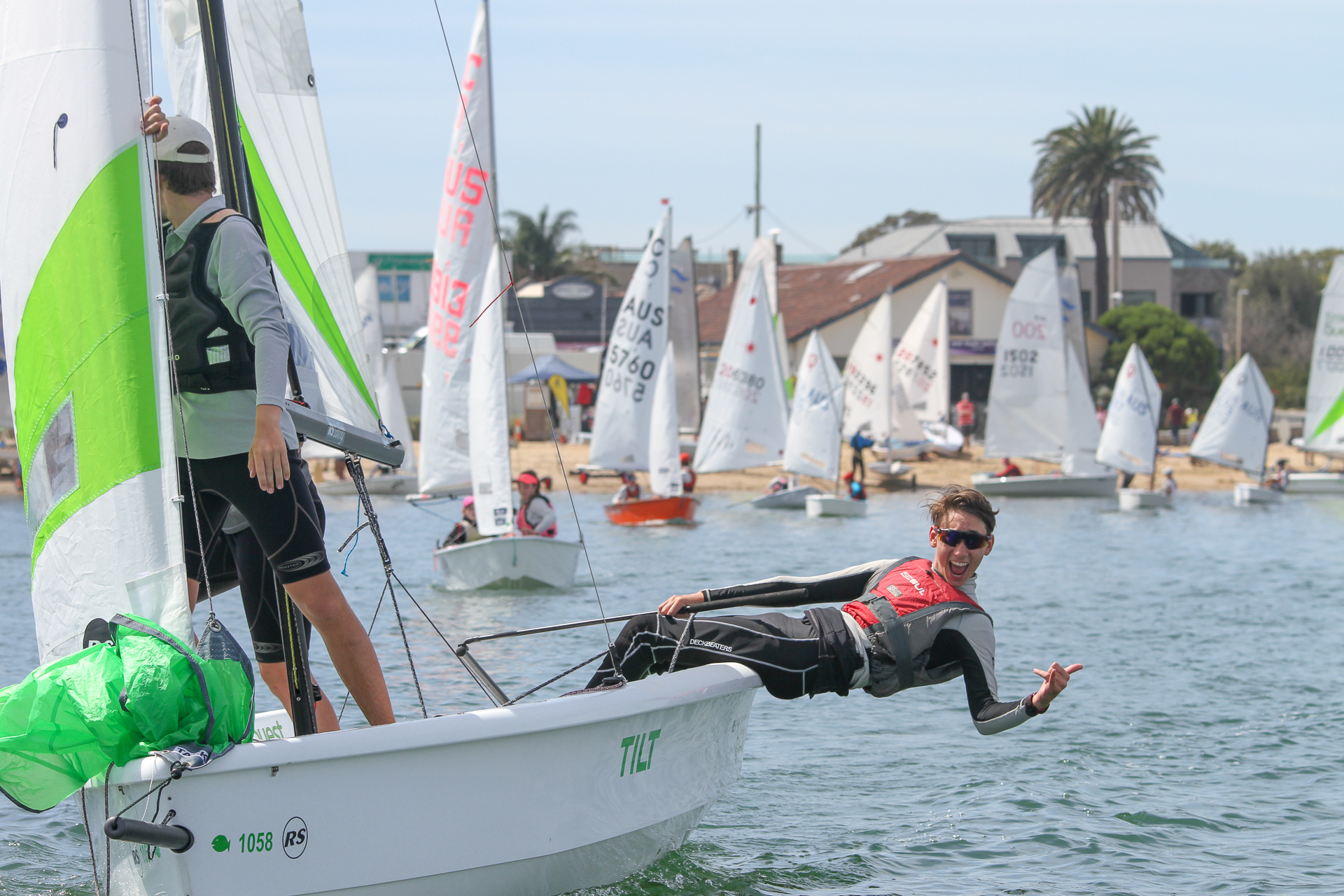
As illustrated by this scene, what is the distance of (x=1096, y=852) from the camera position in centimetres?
517

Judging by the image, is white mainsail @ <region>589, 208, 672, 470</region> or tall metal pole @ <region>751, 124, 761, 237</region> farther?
tall metal pole @ <region>751, 124, 761, 237</region>

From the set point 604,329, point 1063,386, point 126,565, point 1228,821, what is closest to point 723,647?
point 126,565

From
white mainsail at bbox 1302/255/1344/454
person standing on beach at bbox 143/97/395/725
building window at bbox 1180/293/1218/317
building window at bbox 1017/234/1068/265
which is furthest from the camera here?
building window at bbox 1180/293/1218/317

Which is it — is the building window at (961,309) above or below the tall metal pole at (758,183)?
below

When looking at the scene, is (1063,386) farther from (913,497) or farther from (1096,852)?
(1096,852)

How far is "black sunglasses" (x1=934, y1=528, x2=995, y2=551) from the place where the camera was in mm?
4023

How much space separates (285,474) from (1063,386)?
25170 millimetres

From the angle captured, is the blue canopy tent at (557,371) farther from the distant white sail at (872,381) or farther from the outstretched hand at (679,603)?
the outstretched hand at (679,603)

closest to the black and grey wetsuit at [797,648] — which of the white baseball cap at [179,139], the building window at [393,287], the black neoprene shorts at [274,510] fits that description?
the black neoprene shorts at [274,510]

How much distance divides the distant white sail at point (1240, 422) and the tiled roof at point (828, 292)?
12650 millimetres

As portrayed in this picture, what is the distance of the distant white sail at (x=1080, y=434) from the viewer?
87.5ft

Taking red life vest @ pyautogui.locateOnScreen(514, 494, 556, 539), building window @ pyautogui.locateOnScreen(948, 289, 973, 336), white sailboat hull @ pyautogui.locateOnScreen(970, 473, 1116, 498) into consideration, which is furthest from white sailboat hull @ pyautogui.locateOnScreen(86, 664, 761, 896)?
building window @ pyautogui.locateOnScreen(948, 289, 973, 336)

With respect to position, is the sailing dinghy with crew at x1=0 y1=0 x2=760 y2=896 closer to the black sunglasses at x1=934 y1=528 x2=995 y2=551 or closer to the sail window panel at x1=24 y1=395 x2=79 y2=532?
the sail window panel at x1=24 y1=395 x2=79 y2=532

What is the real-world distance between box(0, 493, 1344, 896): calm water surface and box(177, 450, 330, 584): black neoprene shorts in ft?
4.70
